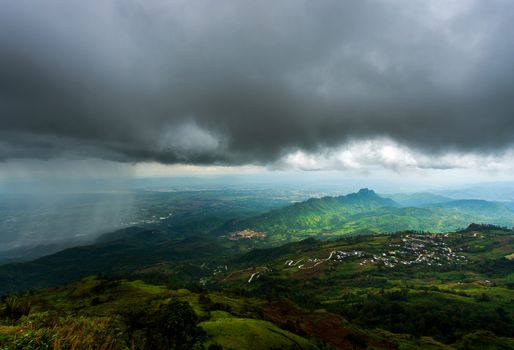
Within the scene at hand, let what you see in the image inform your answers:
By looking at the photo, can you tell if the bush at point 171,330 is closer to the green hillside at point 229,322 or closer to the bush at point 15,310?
the green hillside at point 229,322

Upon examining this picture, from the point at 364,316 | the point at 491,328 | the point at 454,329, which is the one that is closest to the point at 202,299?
the point at 364,316

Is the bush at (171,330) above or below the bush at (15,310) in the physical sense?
below

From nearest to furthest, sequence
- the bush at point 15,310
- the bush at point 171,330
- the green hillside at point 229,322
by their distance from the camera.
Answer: the green hillside at point 229,322, the bush at point 15,310, the bush at point 171,330

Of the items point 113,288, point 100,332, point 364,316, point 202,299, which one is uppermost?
point 100,332

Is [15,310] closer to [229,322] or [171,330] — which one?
[171,330]

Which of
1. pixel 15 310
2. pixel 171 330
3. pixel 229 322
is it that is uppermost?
pixel 15 310

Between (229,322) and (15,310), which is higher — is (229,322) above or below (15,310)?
below

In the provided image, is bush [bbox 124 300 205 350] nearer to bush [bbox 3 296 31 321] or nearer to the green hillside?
the green hillside

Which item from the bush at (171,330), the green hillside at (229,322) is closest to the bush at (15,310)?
the green hillside at (229,322)

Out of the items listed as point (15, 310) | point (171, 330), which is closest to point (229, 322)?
point (171, 330)

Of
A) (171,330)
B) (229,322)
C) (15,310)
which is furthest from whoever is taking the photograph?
(229,322)

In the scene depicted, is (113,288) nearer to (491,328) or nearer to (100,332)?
(100,332)
